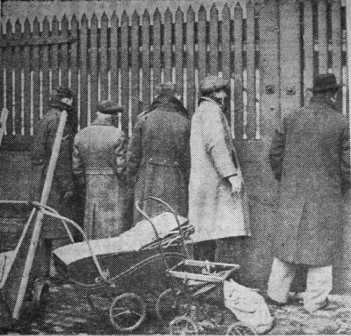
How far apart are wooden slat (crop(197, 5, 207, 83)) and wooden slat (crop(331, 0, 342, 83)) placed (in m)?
1.21

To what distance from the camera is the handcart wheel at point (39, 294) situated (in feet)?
15.6

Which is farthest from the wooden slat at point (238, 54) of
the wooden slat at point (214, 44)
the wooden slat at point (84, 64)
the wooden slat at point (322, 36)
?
the wooden slat at point (84, 64)

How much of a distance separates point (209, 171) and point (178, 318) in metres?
1.38

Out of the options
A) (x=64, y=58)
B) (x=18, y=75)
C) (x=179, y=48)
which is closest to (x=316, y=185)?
(x=179, y=48)

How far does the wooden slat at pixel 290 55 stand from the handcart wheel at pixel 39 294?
2.73m

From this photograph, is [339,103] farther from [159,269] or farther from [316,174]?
[159,269]

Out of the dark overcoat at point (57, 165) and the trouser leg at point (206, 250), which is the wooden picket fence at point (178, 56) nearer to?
the dark overcoat at point (57, 165)

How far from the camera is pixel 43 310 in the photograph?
4.89 m

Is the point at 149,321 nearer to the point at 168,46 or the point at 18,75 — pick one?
the point at 168,46

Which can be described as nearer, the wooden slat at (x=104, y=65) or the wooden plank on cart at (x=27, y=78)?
the wooden slat at (x=104, y=65)

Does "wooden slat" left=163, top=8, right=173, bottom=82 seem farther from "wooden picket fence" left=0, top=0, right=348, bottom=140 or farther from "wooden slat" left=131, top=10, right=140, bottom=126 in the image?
"wooden slat" left=131, top=10, right=140, bottom=126

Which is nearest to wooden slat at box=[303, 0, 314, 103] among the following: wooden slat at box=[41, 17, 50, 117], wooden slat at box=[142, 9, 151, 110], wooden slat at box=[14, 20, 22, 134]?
wooden slat at box=[142, 9, 151, 110]

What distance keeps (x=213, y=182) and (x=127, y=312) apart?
53.2 inches

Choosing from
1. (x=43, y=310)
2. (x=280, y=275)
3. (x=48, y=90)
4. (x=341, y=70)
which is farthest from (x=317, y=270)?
(x=48, y=90)
